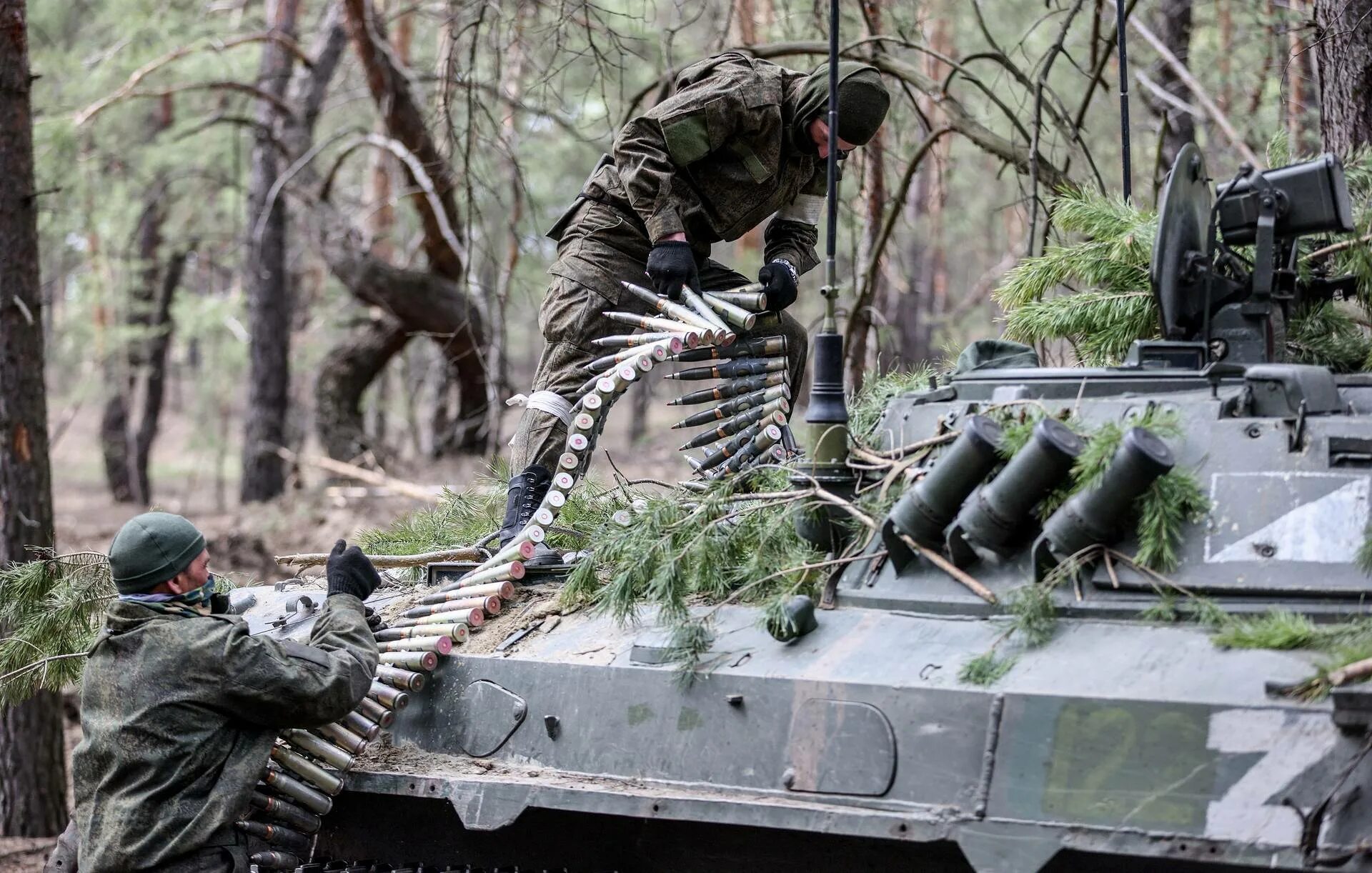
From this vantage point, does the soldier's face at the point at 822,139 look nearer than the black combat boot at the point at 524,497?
No

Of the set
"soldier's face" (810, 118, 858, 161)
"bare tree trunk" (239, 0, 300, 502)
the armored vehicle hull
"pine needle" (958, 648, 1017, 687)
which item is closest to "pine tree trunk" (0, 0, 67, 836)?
the armored vehicle hull

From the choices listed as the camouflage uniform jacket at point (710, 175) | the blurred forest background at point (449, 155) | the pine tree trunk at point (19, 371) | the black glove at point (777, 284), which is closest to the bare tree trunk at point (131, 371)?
the blurred forest background at point (449, 155)

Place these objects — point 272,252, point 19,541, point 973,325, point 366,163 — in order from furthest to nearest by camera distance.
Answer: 1. point 366,163
2. point 973,325
3. point 272,252
4. point 19,541

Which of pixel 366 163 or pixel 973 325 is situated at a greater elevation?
pixel 366 163

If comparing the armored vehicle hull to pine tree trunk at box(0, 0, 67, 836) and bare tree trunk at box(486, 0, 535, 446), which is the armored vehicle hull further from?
bare tree trunk at box(486, 0, 535, 446)

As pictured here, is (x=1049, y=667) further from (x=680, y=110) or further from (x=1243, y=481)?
(x=680, y=110)

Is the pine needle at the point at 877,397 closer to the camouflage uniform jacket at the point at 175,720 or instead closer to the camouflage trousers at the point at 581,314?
the camouflage trousers at the point at 581,314

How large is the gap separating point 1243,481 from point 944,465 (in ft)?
2.45

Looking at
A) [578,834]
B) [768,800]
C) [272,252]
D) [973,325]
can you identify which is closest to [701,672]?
[768,800]

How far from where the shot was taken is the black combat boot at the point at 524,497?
17.9 feet

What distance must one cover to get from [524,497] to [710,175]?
56.4 inches

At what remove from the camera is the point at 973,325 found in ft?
67.2

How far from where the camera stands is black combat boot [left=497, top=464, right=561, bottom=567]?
5461 mm

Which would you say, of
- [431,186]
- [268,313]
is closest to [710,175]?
[431,186]
